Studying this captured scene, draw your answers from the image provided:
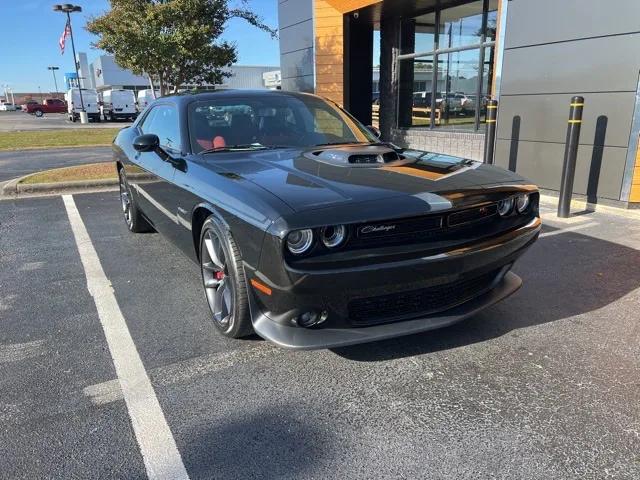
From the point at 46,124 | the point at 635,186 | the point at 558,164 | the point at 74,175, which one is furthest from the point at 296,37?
the point at 46,124

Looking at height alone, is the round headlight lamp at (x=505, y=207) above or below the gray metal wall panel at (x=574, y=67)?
below

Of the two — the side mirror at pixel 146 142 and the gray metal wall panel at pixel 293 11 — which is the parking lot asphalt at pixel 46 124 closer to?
the gray metal wall panel at pixel 293 11

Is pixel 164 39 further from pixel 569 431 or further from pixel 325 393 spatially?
pixel 569 431

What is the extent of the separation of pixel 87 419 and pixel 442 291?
76.1 inches

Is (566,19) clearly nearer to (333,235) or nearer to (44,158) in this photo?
(333,235)

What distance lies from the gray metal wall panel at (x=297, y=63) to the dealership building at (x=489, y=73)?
0.09ft

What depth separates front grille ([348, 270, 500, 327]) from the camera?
2600 millimetres

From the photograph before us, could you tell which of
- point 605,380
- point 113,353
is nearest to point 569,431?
point 605,380

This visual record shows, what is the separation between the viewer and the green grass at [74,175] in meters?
8.49

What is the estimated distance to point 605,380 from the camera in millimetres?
2697

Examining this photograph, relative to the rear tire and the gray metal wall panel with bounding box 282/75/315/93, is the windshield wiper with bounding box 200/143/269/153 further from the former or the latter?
the gray metal wall panel with bounding box 282/75/315/93

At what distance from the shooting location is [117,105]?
35188 mm

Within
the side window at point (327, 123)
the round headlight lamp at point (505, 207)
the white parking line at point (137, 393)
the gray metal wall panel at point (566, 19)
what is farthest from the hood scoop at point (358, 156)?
the gray metal wall panel at point (566, 19)

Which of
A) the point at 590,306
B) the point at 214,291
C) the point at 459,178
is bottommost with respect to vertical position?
the point at 590,306
